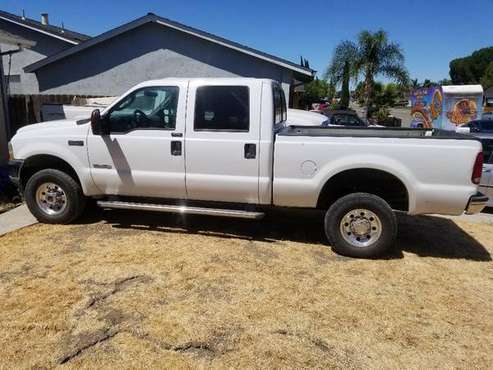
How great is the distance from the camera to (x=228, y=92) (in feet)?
17.1

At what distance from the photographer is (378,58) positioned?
82.4ft

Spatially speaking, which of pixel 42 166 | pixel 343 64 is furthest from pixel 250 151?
pixel 343 64

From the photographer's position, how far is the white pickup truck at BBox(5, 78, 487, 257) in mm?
4711

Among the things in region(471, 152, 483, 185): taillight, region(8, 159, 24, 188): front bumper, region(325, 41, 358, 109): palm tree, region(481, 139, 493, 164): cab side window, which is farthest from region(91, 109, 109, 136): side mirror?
region(325, 41, 358, 109): palm tree

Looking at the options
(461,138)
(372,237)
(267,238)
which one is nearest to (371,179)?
(372,237)

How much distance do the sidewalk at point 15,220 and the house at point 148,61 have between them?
10220 mm

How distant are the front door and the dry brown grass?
0.70m

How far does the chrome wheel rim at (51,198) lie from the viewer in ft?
19.1

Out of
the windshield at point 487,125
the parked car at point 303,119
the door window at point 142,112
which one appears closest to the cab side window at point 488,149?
the parked car at point 303,119

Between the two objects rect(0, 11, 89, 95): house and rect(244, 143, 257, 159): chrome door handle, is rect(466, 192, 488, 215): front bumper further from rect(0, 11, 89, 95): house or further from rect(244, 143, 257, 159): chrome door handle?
rect(0, 11, 89, 95): house

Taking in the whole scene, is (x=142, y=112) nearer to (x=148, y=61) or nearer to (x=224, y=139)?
(x=224, y=139)

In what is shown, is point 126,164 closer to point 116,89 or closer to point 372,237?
point 372,237

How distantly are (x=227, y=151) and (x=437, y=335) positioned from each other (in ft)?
9.54

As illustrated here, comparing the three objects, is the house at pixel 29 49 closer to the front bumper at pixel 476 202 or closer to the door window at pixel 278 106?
the door window at pixel 278 106
